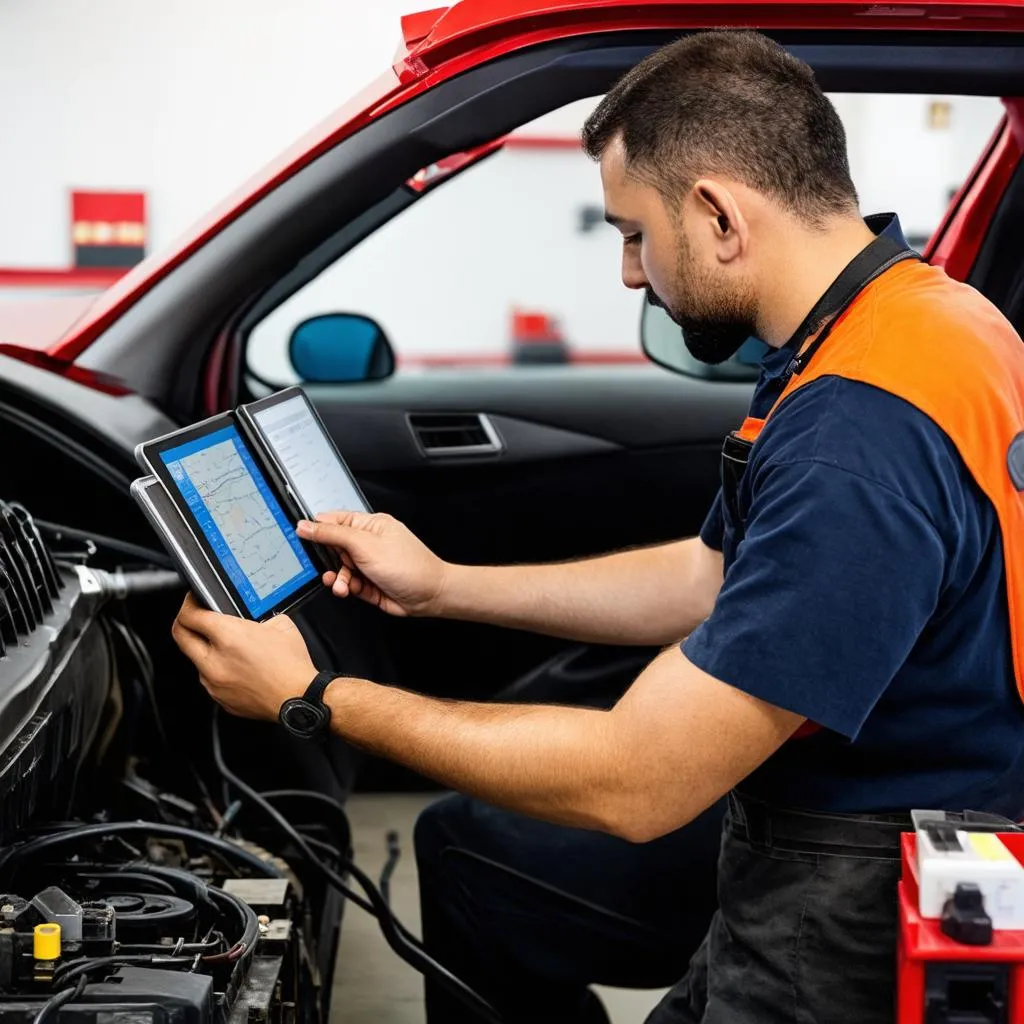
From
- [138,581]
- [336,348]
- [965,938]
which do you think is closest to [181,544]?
[138,581]

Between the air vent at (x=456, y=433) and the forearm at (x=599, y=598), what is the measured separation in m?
0.75

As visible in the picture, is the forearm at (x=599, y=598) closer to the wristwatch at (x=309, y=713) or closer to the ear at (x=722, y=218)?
the wristwatch at (x=309, y=713)

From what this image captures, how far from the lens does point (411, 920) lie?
2.64 metres

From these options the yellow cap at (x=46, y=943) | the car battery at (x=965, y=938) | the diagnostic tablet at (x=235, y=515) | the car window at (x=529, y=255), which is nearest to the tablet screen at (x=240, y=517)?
the diagnostic tablet at (x=235, y=515)

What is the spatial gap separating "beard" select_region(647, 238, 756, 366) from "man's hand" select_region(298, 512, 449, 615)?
455 millimetres

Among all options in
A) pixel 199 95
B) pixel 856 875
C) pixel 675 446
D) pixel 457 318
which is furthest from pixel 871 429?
pixel 199 95

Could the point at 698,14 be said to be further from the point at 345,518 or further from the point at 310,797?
the point at 310,797

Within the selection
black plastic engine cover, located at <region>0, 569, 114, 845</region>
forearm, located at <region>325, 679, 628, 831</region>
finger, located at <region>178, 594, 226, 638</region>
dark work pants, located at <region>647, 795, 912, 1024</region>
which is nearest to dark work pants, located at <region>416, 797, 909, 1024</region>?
dark work pants, located at <region>647, 795, 912, 1024</region>

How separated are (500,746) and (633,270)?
450 mm

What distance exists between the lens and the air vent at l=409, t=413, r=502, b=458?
2.49m

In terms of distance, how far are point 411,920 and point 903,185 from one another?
19.2ft

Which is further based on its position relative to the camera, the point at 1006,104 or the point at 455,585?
the point at 1006,104

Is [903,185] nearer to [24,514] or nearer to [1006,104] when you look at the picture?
[1006,104]

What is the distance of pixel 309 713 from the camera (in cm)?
132
